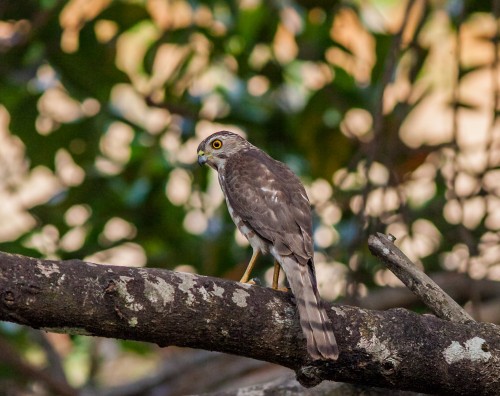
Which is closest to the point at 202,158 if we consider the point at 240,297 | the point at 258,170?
the point at 258,170

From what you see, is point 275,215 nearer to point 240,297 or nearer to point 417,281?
point 417,281

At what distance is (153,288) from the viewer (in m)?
3.18

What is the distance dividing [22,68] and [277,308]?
12.5 feet

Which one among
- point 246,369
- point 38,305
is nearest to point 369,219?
point 246,369

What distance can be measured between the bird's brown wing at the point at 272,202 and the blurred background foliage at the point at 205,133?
1592 mm

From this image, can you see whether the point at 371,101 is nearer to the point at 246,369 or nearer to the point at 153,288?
the point at 246,369

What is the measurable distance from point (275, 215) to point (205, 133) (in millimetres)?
2870

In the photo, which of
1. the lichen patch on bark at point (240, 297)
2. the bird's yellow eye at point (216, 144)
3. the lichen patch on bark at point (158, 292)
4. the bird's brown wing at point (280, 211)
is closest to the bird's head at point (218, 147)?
the bird's yellow eye at point (216, 144)

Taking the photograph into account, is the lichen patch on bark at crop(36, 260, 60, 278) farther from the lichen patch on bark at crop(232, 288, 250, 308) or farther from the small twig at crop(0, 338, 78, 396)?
the small twig at crop(0, 338, 78, 396)

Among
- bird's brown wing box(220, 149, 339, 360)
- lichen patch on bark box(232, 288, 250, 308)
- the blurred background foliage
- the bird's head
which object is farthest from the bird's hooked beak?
lichen patch on bark box(232, 288, 250, 308)

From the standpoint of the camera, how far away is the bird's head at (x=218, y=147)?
5.46m

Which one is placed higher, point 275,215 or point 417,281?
point 275,215

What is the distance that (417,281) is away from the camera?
12.9 feet

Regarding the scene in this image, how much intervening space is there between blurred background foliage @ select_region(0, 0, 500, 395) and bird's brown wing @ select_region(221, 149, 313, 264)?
5.22 ft
